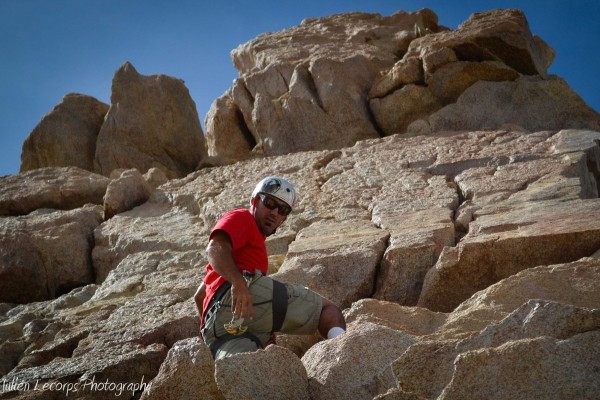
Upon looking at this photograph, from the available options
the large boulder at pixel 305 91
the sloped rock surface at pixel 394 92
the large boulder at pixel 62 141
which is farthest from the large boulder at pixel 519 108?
the large boulder at pixel 62 141

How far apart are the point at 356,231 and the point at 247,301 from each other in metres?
3.49

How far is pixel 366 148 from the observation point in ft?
40.8

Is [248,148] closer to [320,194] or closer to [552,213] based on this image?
[320,194]

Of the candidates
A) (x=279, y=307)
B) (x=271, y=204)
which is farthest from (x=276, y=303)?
(x=271, y=204)

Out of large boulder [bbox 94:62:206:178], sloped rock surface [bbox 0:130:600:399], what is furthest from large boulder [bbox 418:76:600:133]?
large boulder [bbox 94:62:206:178]

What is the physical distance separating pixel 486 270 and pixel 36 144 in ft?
44.9

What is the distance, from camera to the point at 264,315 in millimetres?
5785

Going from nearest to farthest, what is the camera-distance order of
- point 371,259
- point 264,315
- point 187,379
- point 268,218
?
1. point 187,379
2. point 264,315
3. point 268,218
4. point 371,259

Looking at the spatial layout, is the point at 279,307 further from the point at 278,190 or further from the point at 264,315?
the point at 278,190

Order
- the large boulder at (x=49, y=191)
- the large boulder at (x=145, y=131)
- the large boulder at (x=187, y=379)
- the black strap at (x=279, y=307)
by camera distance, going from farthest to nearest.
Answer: the large boulder at (x=145, y=131), the large boulder at (x=49, y=191), the black strap at (x=279, y=307), the large boulder at (x=187, y=379)

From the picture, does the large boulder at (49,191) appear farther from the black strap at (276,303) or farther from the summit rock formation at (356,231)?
the black strap at (276,303)

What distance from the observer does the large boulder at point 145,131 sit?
55.8 ft

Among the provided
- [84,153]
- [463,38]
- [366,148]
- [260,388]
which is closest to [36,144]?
[84,153]

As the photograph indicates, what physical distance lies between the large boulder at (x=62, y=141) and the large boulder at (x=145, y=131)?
2.08 ft
